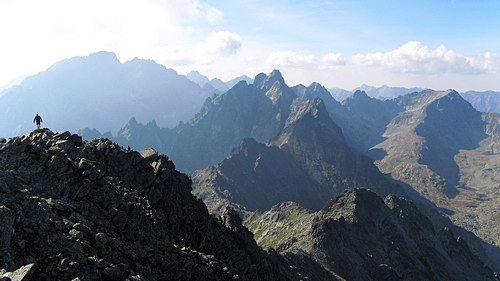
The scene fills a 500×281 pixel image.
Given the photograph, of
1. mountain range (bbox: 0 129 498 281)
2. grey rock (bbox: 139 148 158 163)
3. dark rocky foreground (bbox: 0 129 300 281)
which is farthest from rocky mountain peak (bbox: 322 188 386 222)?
grey rock (bbox: 139 148 158 163)

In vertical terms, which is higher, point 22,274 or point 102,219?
point 102,219

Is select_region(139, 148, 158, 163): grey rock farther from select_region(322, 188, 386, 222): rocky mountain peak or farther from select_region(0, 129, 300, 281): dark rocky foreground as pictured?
select_region(322, 188, 386, 222): rocky mountain peak

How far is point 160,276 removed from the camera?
98.3 feet

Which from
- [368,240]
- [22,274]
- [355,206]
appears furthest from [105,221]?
[355,206]

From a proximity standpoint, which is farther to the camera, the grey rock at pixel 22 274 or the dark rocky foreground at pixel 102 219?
the dark rocky foreground at pixel 102 219

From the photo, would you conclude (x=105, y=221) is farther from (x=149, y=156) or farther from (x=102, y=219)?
(x=149, y=156)

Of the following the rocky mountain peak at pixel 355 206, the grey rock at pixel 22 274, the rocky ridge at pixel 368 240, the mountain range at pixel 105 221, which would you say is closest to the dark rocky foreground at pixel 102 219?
the mountain range at pixel 105 221

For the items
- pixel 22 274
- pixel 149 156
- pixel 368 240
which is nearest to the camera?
pixel 22 274

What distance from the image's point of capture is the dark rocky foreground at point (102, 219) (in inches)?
962

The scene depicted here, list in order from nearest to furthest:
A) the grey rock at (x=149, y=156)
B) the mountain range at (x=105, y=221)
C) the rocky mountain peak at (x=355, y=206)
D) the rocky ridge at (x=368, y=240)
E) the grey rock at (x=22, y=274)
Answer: the grey rock at (x=22, y=274), the mountain range at (x=105, y=221), the grey rock at (x=149, y=156), the rocky ridge at (x=368, y=240), the rocky mountain peak at (x=355, y=206)

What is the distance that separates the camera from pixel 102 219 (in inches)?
1286

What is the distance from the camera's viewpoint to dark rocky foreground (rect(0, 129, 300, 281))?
2444 centimetres

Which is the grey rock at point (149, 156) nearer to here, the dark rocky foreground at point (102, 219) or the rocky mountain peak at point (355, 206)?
the dark rocky foreground at point (102, 219)

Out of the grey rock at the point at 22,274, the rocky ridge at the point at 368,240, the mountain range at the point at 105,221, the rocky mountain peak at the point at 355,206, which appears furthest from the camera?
the rocky mountain peak at the point at 355,206
